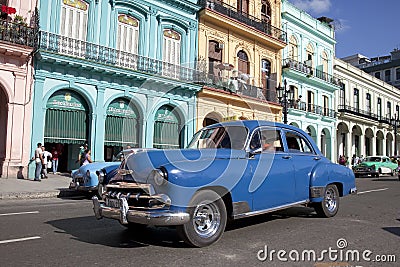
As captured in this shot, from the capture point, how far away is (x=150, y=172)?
4.86m

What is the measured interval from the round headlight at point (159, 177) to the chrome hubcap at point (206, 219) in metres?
0.62

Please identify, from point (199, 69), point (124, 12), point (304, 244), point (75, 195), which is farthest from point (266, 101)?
point (304, 244)

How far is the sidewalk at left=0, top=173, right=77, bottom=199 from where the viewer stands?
11.2m

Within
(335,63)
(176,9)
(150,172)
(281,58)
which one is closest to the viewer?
(150,172)

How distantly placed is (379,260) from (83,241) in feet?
13.3

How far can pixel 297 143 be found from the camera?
7.07 meters

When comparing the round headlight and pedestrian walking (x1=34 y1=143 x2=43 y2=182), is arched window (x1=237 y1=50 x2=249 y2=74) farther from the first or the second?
the round headlight

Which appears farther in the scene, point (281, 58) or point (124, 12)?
point (281, 58)

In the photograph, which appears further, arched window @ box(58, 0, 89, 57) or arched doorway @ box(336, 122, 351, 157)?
arched doorway @ box(336, 122, 351, 157)

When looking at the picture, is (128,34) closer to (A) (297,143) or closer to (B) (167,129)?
(B) (167,129)

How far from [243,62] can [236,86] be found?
2.89m

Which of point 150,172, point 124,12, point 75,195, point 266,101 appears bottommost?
point 75,195

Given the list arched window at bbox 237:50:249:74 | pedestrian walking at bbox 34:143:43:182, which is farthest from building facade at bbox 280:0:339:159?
pedestrian walking at bbox 34:143:43:182

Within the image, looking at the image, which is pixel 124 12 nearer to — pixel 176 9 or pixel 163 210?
pixel 176 9
